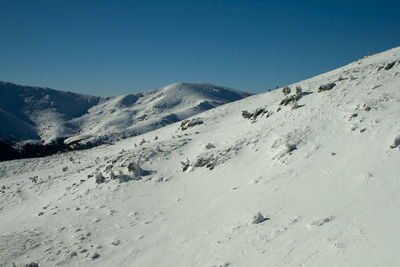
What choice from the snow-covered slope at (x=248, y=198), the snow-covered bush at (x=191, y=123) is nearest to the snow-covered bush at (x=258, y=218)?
the snow-covered slope at (x=248, y=198)

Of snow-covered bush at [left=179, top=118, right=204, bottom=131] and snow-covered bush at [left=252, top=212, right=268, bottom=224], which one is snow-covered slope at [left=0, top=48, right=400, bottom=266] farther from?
snow-covered bush at [left=179, top=118, right=204, bottom=131]

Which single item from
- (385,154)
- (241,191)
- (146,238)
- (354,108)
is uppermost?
(354,108)

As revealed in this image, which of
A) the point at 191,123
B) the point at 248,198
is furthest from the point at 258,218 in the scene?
the point at 191,123

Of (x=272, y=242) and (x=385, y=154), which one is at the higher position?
(x=385, y=154)

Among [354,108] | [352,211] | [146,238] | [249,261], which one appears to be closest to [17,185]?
Answer: [146,238]

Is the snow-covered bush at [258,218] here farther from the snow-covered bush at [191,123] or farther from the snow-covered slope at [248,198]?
the snow-covered bush at [191,123]

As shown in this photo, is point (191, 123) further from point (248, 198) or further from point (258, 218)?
point (258, 218)

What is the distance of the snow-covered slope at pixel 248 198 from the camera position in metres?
7.90

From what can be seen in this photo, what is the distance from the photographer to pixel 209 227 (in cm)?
1057

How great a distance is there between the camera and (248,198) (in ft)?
39.8

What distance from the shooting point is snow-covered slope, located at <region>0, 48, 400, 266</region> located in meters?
7.90

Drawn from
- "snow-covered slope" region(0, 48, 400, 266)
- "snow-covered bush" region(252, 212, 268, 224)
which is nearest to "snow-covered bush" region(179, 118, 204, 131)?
"snow-covered slope" region(0, 48, 400, 266)

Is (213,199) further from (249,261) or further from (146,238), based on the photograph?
(249,261)

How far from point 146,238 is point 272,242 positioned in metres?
5.15
